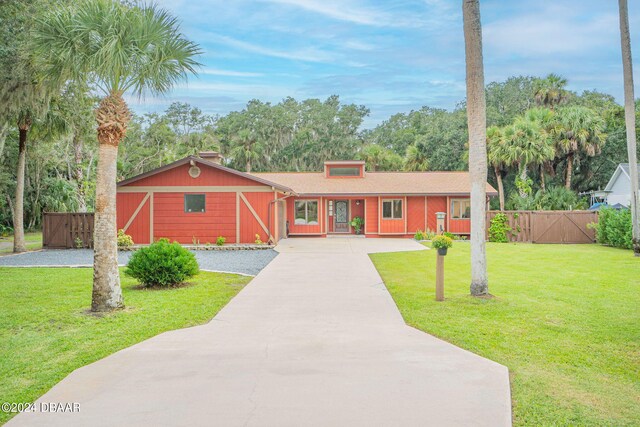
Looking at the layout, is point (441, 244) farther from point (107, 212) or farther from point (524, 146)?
point (524, 146)

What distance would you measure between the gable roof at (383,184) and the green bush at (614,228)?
511 cm

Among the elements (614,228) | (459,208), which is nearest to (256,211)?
(459,208)

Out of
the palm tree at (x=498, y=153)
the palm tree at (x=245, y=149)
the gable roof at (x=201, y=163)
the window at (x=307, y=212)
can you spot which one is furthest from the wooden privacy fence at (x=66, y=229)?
the palm tree at (x=245, y=149)

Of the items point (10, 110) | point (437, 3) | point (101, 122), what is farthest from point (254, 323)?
point (10, 110)

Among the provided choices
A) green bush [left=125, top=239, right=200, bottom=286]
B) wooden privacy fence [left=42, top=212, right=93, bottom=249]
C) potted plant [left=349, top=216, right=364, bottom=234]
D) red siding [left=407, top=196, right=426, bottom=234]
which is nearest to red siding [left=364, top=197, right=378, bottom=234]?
potted plant [left=349, top=216, right=364, bottom=234]

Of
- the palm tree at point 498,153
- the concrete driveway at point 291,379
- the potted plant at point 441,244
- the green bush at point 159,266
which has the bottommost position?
the concrete driveway at point 291,379

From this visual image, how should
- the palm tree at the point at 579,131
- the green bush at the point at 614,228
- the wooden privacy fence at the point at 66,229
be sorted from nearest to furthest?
the green bush at the point at 614,228 → the wooden privacy fence at the point at 66,229 → the palm tree at the point at 579,131

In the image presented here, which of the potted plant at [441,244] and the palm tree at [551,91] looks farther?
the palm tree at [551,91]

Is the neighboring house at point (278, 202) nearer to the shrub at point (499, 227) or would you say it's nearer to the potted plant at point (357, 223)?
the potted plant at point (357, 223)

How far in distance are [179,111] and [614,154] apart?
43.0 meters

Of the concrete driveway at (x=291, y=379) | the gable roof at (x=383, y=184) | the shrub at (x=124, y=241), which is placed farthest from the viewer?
the gable roof at (x=383, y=184)

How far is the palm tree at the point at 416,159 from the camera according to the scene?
39.6 meters

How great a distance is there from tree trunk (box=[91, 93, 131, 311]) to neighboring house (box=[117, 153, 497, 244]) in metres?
11.9

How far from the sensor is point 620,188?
3180 centimetres
